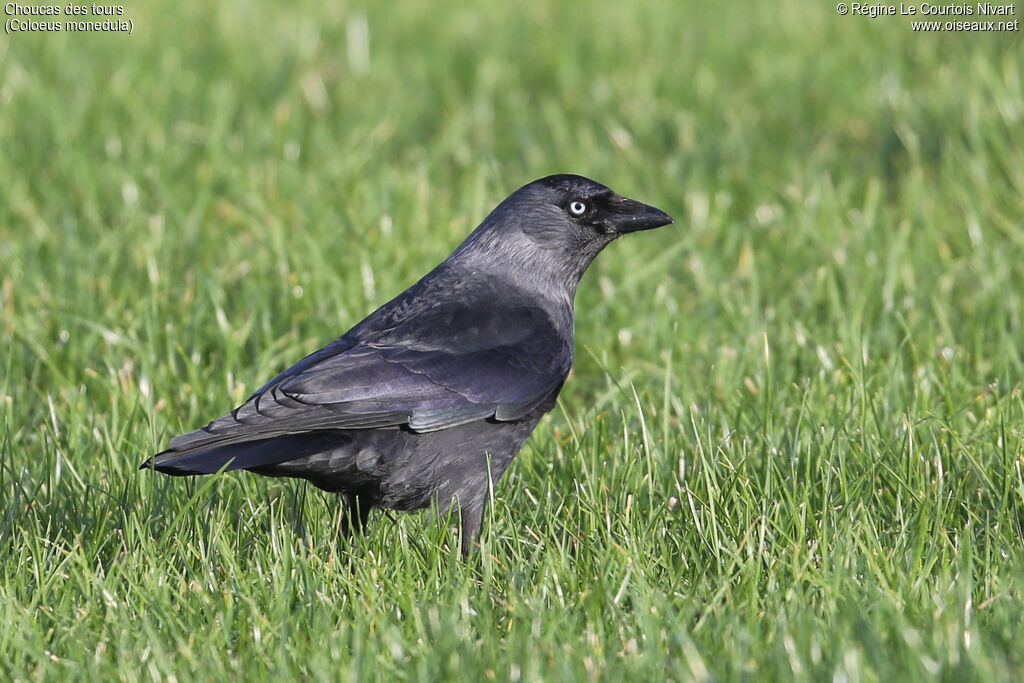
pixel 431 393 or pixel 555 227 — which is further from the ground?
pixel 555 227

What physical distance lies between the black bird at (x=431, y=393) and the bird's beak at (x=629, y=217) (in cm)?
18

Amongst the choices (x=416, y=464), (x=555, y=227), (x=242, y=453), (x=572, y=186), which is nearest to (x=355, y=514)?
(x=416, y=464)

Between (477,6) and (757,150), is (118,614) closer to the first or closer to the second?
(757,150)

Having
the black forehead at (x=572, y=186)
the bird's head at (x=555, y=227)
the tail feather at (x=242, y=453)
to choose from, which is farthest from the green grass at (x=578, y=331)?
the black forehead at (x=572, y=186)

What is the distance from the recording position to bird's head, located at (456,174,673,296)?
13.9ft

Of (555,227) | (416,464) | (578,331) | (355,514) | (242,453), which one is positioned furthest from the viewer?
(578,331)

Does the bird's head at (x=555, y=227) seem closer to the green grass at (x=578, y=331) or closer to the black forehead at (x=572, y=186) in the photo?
the black forehead at (x=572, y=186)

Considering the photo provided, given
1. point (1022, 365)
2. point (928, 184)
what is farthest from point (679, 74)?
point (1022, 365)

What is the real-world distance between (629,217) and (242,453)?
1.61 m

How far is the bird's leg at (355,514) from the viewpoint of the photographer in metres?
3.72

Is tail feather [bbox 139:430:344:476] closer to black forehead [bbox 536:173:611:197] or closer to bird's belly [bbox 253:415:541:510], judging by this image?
bird's belly [bbox 253:415:541:510]

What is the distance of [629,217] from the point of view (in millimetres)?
4336

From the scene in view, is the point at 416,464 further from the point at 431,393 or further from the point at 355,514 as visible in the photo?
the point at 355,514

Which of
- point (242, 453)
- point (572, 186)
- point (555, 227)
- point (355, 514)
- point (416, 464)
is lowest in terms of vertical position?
point (355, 514)
